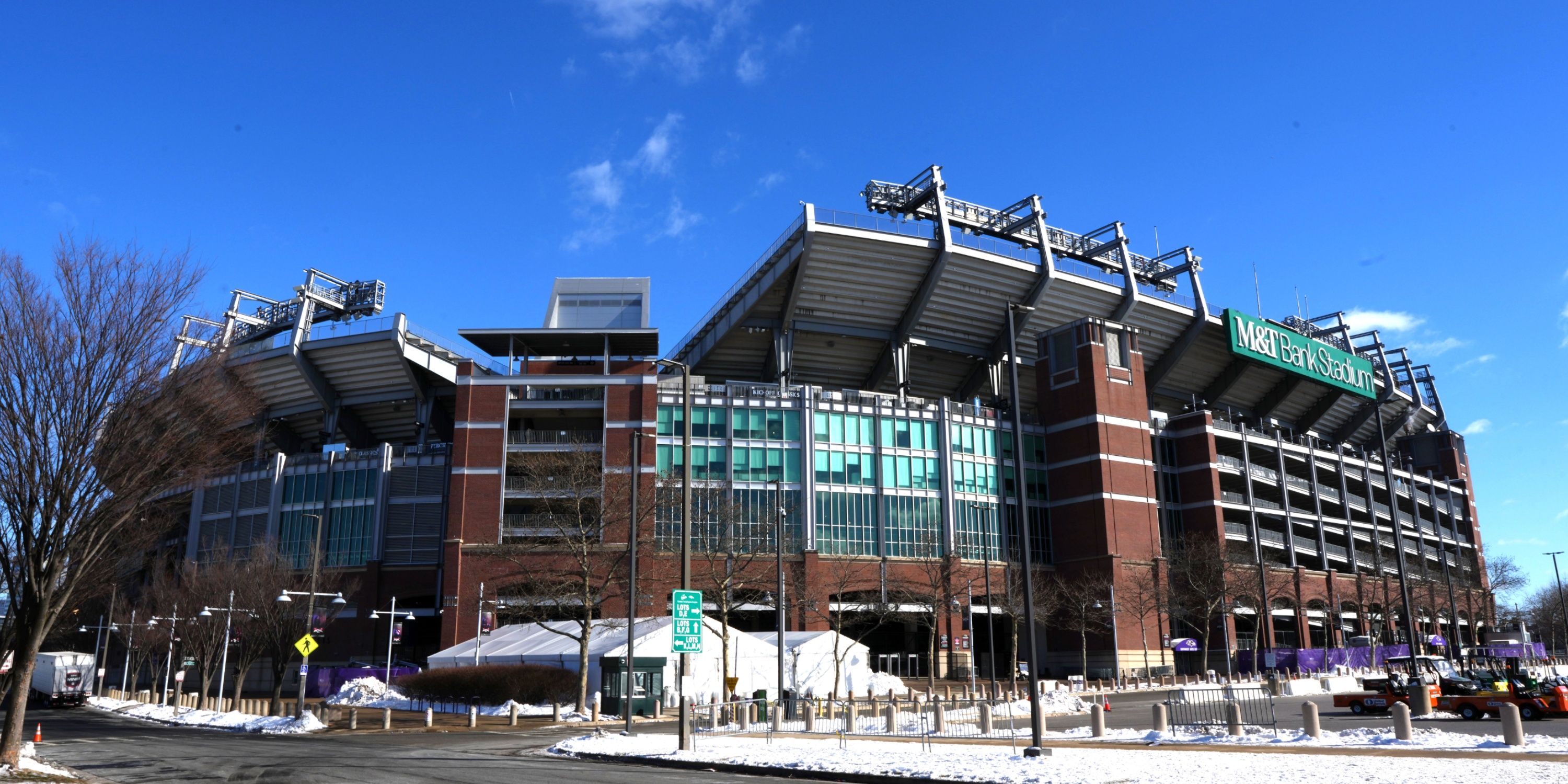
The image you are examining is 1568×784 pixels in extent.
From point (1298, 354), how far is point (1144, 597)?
31551 millimetres

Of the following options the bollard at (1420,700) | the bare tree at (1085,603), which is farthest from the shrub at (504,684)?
the bare tree at (1085,603)

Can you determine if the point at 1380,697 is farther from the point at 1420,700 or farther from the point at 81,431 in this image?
the point at 81,431

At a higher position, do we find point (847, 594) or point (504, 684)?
point (847, 594)

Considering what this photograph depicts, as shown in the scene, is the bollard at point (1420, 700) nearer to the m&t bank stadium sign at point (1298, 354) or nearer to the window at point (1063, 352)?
the window at point (1063, 352)

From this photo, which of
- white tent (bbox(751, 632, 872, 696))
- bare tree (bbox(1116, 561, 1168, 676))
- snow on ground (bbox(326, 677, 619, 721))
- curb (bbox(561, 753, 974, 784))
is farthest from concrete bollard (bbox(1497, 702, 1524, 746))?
bare tree (bbox(1116, 561, 1168, 676))

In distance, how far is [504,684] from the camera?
163ft

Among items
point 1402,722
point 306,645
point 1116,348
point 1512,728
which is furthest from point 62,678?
point 1116,348

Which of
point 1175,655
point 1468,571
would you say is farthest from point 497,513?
point 1468,571

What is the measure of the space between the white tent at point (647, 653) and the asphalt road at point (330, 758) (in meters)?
8.66

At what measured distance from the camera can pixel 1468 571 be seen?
119 metres

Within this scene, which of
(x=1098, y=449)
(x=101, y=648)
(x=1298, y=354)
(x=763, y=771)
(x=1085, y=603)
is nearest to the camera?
(x=763, y=771)

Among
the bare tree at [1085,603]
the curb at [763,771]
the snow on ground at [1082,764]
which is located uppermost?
the bare tree at [1085,603]

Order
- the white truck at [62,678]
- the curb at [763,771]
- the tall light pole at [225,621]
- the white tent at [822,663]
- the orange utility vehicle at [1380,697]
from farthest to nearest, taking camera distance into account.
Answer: the white truck at [62,678]
the tall light pole at [225,621]
the white tent at [822,663]
the orange utility vehicle at [1380,697]
the curb at [763,771]

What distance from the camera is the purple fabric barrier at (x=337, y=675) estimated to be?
67250 mm
